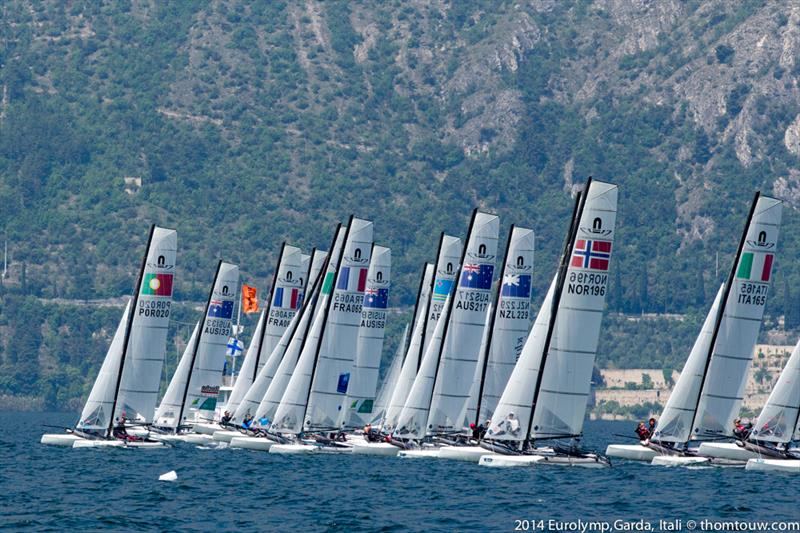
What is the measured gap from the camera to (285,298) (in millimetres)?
92125

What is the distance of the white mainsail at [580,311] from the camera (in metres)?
62.4

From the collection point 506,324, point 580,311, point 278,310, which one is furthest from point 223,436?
point 580,311

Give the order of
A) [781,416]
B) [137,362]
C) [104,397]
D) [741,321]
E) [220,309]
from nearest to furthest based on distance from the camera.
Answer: [781,416]
[741,321]
[104,397]
[137,362]
[220,309]

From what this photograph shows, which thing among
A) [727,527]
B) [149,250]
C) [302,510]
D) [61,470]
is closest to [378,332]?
[149,250]

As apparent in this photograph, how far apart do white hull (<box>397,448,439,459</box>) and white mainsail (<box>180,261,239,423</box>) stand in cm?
1985

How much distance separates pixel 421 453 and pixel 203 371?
74.4 ft

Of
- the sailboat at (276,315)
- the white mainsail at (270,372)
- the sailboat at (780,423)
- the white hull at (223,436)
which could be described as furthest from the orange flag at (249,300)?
the sailboat at (780,423)

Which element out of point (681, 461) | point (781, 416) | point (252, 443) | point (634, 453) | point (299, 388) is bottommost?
point (252, 443)

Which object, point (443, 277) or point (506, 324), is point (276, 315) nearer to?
point (443, 277)

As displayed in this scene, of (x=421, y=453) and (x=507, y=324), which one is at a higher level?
(x=507, y=324)

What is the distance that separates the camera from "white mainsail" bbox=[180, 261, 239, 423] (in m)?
90.0

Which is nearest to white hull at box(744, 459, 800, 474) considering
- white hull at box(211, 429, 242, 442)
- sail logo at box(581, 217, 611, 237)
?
sail logo at box(581, 217, 611, 237)

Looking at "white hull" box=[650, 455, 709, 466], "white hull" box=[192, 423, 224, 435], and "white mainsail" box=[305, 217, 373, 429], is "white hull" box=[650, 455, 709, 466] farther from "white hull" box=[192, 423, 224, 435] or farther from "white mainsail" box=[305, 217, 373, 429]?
"white hull" box=[192, 423, 224, 435]

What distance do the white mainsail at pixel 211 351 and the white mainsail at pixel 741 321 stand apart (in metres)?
29.6
